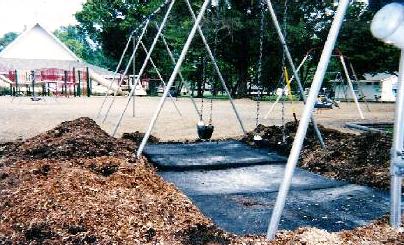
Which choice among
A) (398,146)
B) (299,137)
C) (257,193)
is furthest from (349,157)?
(299,137)

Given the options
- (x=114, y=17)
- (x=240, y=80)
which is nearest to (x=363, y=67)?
(x=240, y=80)

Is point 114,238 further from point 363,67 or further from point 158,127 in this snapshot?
point 363,67

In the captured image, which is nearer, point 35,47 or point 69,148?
point 69,148

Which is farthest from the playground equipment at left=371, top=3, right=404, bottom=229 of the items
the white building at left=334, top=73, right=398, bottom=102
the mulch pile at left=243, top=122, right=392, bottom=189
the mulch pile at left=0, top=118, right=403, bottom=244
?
the white building at left=334, top=73, right=398, bottom=102

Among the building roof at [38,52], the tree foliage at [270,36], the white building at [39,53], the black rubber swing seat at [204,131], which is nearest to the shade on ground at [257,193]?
the black rubber swing seat at [204,131]

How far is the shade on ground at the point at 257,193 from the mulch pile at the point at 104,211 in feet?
0.75

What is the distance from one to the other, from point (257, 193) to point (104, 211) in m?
1.81

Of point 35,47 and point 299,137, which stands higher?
point 35,47

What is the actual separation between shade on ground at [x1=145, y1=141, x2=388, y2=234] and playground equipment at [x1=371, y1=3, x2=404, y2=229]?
1.61 feet

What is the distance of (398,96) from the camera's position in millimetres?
3176

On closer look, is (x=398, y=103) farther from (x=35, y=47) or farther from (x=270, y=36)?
(x=35, y=47)

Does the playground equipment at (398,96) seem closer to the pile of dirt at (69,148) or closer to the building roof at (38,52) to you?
the pile of dirt at (69,148)

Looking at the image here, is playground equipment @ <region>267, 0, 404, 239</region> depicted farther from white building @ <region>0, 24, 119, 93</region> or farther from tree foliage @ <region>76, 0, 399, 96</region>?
white building @ <region>0, 24, 119, 93</region>

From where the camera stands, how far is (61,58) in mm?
51750
